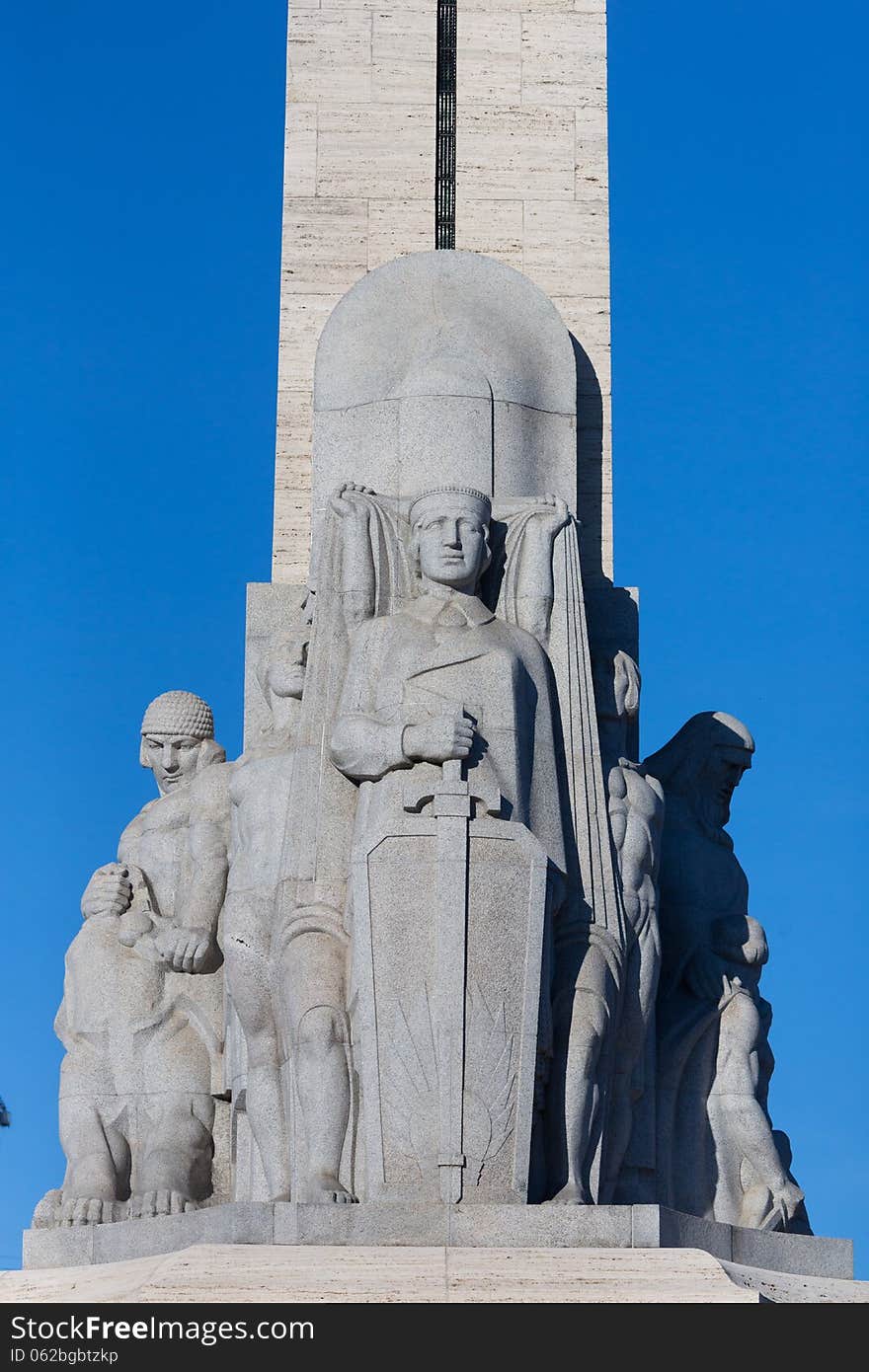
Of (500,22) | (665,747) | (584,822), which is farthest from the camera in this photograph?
(500,22)

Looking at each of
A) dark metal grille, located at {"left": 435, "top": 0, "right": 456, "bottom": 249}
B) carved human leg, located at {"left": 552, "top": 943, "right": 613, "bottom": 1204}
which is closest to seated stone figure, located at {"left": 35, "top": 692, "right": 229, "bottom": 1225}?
carved human leg, located at {"left": 552, "top": 943, "right": 613, "bottom": 1204}

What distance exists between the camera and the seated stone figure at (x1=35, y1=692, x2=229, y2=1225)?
55.9 ft

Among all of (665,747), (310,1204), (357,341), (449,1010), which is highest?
(357,341)

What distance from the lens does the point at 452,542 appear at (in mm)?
16234

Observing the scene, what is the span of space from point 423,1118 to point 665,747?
4543 millimetres

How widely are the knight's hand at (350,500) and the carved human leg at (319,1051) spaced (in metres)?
2.63

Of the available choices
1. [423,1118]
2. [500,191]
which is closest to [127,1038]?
[423,1118]

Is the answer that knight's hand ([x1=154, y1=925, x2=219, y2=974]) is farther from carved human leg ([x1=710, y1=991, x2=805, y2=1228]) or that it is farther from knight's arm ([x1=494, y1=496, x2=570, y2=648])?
carved human leg ([x1=710, y1=991, x2=805, y2=1228])

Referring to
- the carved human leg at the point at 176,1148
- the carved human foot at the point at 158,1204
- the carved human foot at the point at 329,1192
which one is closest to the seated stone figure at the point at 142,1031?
the carved human leg at the point at 176,1148

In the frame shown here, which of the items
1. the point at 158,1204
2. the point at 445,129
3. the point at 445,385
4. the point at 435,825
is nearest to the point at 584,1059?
the point at 435,825

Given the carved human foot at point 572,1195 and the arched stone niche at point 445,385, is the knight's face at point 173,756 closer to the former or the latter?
the arched stone niche at point 445,385

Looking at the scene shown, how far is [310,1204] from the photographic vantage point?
47.1 ft

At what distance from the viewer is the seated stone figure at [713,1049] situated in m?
17.1

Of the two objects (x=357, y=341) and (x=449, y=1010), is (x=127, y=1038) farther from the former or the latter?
(x=357, y=341)
